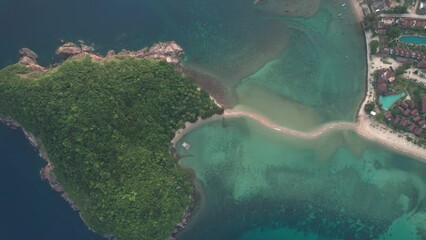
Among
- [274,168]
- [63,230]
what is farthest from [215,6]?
[63,230]

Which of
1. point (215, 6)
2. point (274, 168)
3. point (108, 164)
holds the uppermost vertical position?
point (215, 6)

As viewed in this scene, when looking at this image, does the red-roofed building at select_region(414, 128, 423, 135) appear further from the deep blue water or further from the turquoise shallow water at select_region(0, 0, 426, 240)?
the deep blue water

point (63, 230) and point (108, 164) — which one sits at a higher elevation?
point (108, 164)

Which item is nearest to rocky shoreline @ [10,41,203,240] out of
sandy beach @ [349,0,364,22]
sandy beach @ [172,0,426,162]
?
sandy beach @ [172,0,426,162]

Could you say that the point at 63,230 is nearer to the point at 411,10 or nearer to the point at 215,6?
the point at 215,6

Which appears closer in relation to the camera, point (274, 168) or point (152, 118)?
point (152, 118)

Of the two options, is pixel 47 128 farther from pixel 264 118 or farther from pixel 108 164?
pixel 264 118

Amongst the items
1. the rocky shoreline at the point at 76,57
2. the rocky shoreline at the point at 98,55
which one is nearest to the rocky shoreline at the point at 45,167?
the rocky shoreline at the point at 76,57
